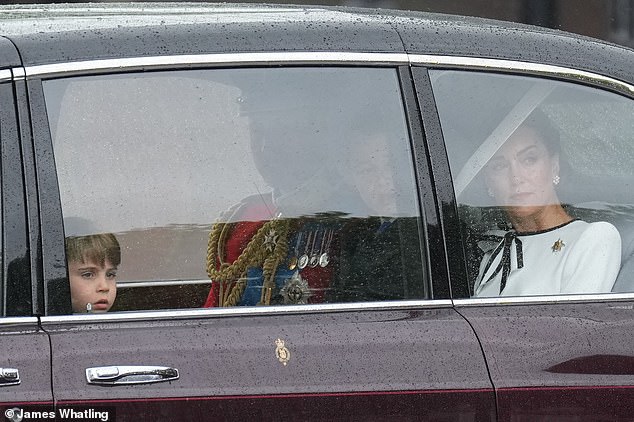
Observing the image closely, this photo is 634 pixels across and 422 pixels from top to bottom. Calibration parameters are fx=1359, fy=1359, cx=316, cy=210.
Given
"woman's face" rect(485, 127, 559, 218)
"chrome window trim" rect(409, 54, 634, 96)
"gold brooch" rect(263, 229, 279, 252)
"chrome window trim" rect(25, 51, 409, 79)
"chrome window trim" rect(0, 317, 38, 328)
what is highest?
"chrome window trim" rect(25, 51, 409, 79)

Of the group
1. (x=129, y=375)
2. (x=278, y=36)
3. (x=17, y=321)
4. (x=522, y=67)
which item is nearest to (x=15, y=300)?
(x=17, y=321)

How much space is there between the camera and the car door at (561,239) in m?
2.83

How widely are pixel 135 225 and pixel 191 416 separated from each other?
0.42 metres

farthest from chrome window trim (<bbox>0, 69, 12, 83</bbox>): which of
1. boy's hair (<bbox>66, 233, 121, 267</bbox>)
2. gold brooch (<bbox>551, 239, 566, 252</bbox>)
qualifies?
gold brooch (<bbox>551, 239, 566, 252</bbox>)

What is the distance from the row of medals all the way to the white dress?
0.38 meters

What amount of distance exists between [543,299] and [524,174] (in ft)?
1.01

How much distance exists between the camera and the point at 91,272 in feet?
8.90

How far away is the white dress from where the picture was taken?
120 inches

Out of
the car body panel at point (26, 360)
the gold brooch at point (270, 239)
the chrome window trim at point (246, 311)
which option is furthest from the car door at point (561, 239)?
the car body panel at point (26, 360)

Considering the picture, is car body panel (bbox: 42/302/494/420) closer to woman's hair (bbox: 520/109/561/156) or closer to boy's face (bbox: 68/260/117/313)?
boy's face (bbox: 68/260/117/313)

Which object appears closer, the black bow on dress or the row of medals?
the row of medals

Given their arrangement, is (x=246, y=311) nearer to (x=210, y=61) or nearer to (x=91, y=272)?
(x=91, y=272)

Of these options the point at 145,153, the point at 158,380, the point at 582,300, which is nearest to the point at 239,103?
the point at 145,153

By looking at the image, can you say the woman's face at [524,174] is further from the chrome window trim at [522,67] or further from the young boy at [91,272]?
the young boy at [91,272]
